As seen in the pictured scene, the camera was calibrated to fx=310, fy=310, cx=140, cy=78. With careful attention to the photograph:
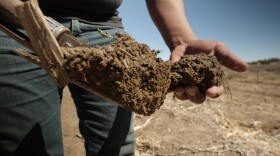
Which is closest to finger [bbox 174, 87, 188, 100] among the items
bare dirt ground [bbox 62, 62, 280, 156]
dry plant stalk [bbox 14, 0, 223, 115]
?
dry plant stalk [bbox 14, 0, 223, 115]

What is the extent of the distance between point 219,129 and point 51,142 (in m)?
3.48

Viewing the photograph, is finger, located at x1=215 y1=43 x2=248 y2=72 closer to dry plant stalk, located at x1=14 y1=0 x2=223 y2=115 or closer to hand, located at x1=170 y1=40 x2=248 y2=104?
hand, located at x1=170 y1=40 x2=248 y2=104

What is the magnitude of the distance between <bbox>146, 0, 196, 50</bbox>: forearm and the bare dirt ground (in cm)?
205

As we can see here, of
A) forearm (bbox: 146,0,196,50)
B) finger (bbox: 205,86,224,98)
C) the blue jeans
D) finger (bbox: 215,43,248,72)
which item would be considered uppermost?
forearm (bbox: 146,0,196,50)

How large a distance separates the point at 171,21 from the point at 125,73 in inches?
43.9

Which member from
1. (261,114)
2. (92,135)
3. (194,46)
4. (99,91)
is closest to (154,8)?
→ (194,46)

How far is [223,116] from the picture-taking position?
5.70m

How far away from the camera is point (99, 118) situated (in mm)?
2012

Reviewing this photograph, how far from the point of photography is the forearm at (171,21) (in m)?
2.27

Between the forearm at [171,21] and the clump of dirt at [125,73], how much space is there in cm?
54

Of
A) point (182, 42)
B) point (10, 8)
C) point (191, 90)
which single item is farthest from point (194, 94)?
point (10, 8)

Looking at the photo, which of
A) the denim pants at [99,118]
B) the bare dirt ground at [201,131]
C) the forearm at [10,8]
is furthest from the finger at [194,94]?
the bare dirt ground at [201,131]

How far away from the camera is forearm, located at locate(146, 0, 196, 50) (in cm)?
227

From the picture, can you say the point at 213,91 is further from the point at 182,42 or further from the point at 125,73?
the point at 125,73
